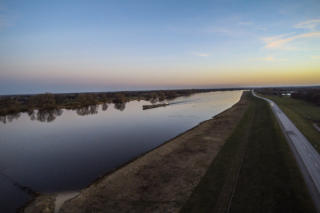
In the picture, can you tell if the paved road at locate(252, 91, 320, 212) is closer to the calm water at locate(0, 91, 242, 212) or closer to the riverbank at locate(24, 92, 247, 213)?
the riverbank at locate(24, 92, 247, 213)

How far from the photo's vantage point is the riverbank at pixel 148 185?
27.6 feet

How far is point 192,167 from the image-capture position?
12.3 metres

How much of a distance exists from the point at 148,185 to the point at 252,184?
21.4 ft

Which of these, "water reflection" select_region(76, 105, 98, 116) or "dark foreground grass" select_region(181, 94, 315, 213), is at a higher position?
"water reflection" select_region(76, 105, 98, 116)

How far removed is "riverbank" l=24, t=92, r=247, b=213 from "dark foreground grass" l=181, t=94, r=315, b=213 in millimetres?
863

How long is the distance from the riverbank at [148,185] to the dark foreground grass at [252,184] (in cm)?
86

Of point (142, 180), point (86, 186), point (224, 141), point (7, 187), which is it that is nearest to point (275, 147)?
point (224, 141)

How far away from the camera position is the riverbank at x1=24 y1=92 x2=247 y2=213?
27.6 feet

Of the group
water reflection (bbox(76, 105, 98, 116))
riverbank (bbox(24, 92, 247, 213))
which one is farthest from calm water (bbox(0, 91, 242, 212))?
water reflection (bbox(76, 105, 98, 116))

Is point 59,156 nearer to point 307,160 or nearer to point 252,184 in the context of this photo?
point 252,184

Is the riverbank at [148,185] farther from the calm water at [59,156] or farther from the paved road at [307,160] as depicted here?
the paved road at [307,160]

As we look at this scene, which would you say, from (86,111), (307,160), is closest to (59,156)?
(307,160)

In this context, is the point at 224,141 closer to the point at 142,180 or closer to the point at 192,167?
the point at 192,167

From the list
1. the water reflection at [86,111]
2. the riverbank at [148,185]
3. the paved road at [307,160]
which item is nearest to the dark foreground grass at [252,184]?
the paved road at [307,160]
